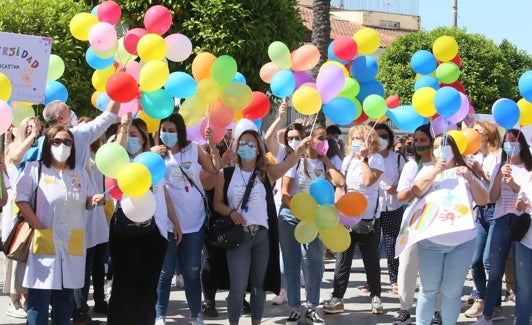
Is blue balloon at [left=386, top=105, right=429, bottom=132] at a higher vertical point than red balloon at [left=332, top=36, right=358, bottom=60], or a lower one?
lower

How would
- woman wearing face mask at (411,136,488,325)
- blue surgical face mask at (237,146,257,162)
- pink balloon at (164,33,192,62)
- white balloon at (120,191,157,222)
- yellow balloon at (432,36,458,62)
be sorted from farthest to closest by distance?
yellow balloon at (432,36,458,62) → pink balloon at (164,33,192,62) → blue surgical face mask at (237,146,257,162) → woman wearing face mask at (411,136,488,325) → white balloon at (120,191,157,222)

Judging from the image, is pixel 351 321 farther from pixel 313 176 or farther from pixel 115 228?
pixel 115 228

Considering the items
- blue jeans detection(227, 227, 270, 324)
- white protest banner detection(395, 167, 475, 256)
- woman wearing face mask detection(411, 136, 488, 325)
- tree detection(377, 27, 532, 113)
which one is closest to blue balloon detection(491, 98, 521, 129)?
woman wearing face mask detection(411, 136, 488, 325)

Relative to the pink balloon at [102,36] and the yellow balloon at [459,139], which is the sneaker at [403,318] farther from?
the pink balloon at [102,36]

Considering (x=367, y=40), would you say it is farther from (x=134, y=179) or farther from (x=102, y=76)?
(x=134, y=179)

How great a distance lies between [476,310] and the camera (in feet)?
26.4

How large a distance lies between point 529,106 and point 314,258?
7.91ft

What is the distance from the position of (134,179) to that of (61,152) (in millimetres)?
692

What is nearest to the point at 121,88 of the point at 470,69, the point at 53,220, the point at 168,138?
the point at 168,138

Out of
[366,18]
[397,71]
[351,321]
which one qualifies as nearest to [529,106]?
[351,321]

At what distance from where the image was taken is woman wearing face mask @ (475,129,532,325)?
6.90 meters

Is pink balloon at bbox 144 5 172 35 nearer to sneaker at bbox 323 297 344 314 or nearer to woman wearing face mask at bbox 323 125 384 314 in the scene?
woman wearing face mask at bbox 323 125 384 314

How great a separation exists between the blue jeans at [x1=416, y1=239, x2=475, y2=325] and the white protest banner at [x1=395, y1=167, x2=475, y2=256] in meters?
0.13

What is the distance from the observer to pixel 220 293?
8.94 m
